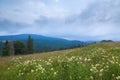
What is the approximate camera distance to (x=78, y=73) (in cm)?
984

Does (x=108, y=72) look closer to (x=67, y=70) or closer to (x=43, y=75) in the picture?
(x=67, y=70)

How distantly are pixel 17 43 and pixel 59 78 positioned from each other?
264ft

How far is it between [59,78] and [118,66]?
2551 mm

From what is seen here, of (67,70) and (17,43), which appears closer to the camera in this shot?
(67,70)

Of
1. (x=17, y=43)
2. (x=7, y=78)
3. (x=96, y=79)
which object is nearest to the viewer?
(x=96, y=79)

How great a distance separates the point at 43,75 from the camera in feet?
33.2

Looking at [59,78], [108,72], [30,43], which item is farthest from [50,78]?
[30,43]

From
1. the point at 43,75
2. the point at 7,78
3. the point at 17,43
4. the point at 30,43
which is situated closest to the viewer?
the point at 43,75

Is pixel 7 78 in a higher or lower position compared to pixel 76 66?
lower

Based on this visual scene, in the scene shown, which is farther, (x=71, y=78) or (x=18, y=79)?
(x=18, y=79)

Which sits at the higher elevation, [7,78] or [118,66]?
[118,66]

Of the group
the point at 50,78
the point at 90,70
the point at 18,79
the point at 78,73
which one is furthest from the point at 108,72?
the point at 18,79

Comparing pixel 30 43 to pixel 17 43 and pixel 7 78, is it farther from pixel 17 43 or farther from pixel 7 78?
pixel 7 78

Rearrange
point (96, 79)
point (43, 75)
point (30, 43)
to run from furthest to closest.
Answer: point (30, 43), point (43, 75), point (96, 79)
